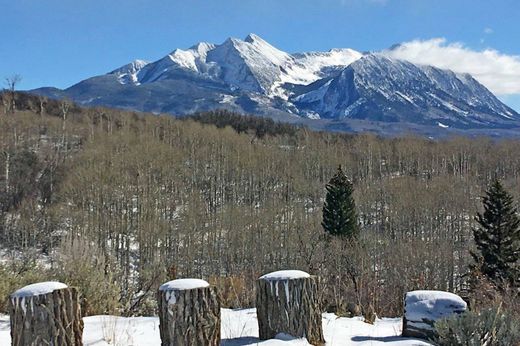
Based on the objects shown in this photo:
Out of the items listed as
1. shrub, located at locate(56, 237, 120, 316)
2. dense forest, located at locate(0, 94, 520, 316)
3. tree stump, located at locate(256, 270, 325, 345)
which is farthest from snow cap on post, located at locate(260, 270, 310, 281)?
dense forest, located at locate(0, 94, 520, 316)

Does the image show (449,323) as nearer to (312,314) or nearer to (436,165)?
(312,314)

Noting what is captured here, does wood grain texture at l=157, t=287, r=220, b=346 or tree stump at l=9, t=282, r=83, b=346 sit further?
wood grain texture at l=157, t=287, r=220, b=346

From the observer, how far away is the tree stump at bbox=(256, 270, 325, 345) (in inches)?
177

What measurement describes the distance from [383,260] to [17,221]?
28437 mm

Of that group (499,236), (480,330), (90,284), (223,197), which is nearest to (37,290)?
(90,284)

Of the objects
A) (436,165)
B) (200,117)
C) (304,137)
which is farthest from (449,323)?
(200,117)

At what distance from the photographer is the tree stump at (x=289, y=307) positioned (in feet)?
14.8

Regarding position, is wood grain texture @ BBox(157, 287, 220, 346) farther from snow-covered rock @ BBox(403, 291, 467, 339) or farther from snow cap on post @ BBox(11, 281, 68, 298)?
snow-covered rock @ BBox(403, 291, 467, 339)

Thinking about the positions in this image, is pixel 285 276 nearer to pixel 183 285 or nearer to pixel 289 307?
pixel 289 307

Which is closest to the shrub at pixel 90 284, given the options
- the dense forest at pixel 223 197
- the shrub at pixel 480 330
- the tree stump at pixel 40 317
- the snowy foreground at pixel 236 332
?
the snowy foreground at pixel 236 332

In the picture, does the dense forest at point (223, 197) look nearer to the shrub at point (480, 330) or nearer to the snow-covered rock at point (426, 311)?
the snow-covered rock at point (426, 311)

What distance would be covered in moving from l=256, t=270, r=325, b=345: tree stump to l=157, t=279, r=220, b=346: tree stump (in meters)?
0.57

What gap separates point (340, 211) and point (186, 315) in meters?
30.7

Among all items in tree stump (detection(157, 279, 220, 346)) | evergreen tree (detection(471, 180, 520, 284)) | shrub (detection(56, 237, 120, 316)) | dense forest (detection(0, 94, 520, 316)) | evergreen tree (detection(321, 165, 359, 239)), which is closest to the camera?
tree stump (detection(157, 279, 220, 346))
